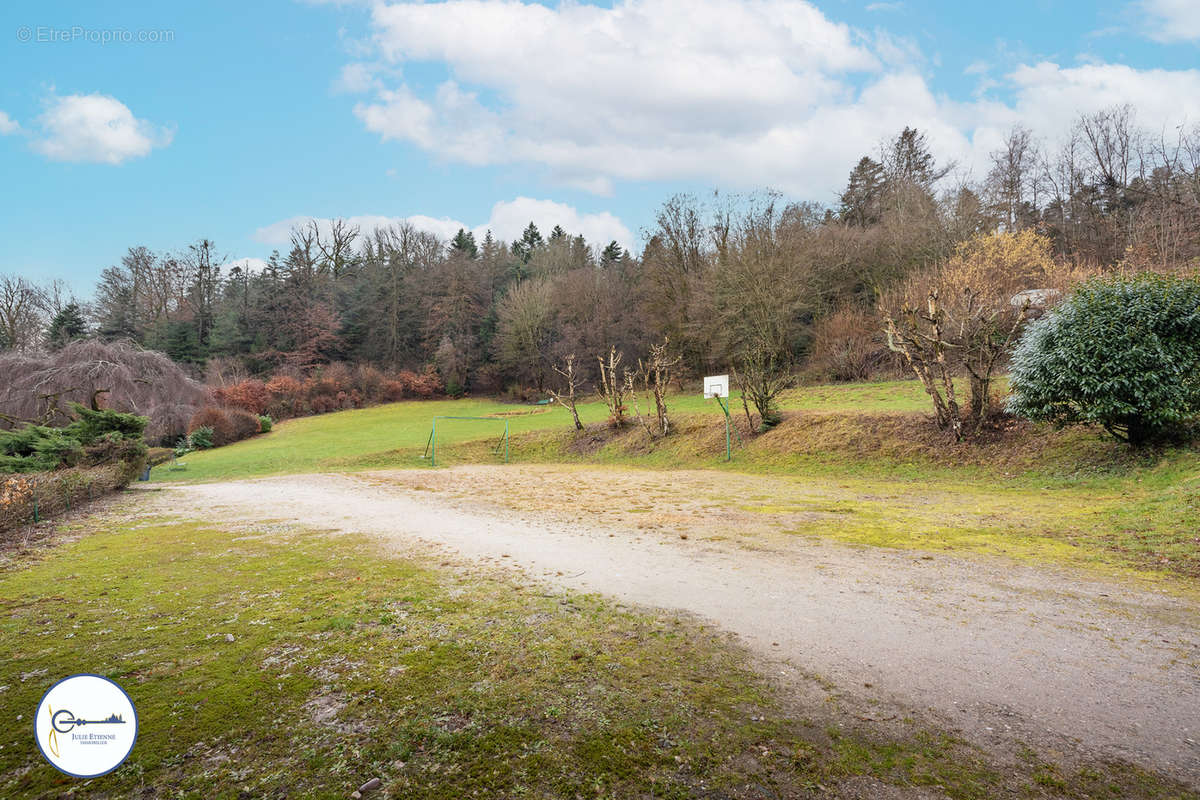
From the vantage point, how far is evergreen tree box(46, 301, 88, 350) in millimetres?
41156

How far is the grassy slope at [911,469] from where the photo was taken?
21.7 feet

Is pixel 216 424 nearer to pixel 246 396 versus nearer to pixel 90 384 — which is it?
pixel 246 396

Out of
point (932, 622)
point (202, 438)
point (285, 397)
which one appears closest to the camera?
point (932, 622)

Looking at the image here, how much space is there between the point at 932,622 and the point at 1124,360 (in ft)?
28.8

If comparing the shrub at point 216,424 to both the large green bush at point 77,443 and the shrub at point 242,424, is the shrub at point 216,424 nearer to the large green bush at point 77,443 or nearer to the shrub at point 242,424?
the shrub at point 242,424

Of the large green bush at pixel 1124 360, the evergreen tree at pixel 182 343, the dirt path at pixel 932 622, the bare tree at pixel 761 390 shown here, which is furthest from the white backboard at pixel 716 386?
the evergreen tree at pixel 182 343

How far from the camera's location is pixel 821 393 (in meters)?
23.7

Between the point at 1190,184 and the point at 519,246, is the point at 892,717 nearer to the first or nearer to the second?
the point at 1190,184

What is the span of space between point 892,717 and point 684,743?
1134 millimetres

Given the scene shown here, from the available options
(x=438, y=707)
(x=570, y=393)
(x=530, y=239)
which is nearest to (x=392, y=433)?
(x=570, y=393)

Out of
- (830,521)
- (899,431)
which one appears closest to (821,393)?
(899,431)

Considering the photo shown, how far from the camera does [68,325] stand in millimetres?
42344

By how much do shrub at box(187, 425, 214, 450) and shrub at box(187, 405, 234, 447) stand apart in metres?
0.19

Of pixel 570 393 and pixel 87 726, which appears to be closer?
pixel 87 726
